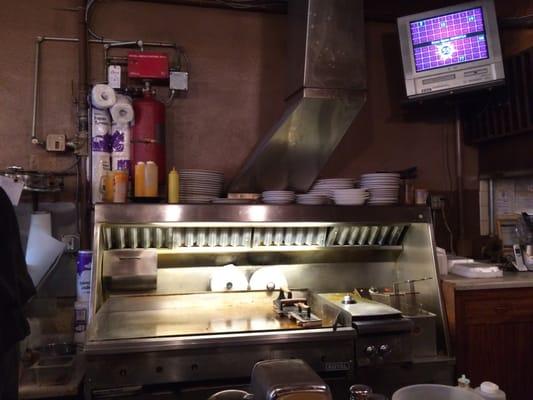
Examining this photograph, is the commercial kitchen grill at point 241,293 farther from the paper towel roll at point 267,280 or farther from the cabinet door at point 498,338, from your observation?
the cabinet door at point 498,338

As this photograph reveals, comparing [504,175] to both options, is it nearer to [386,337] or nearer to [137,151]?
[386,337]

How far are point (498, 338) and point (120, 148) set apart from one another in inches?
109

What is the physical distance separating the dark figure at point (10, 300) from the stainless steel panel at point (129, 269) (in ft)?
1.50

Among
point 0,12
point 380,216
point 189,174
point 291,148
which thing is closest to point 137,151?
point 189,174

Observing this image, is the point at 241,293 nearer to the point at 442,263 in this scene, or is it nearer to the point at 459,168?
the point at 442,263

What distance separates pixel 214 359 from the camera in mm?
2119

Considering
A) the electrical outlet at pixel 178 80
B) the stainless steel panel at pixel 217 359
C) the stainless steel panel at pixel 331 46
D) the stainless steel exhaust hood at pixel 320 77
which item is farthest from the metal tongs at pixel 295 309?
the electrical outlet at pixel 178 80

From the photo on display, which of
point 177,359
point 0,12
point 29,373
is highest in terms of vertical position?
point 0,12

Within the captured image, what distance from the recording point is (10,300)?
2.00 meters

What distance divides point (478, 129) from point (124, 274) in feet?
9.84

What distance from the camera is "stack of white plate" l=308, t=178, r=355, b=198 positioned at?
114 inches

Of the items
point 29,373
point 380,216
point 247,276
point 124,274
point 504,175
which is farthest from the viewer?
point 504,175

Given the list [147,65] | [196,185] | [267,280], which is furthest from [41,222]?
[267,280]

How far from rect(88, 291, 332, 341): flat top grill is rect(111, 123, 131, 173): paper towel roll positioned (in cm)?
90
